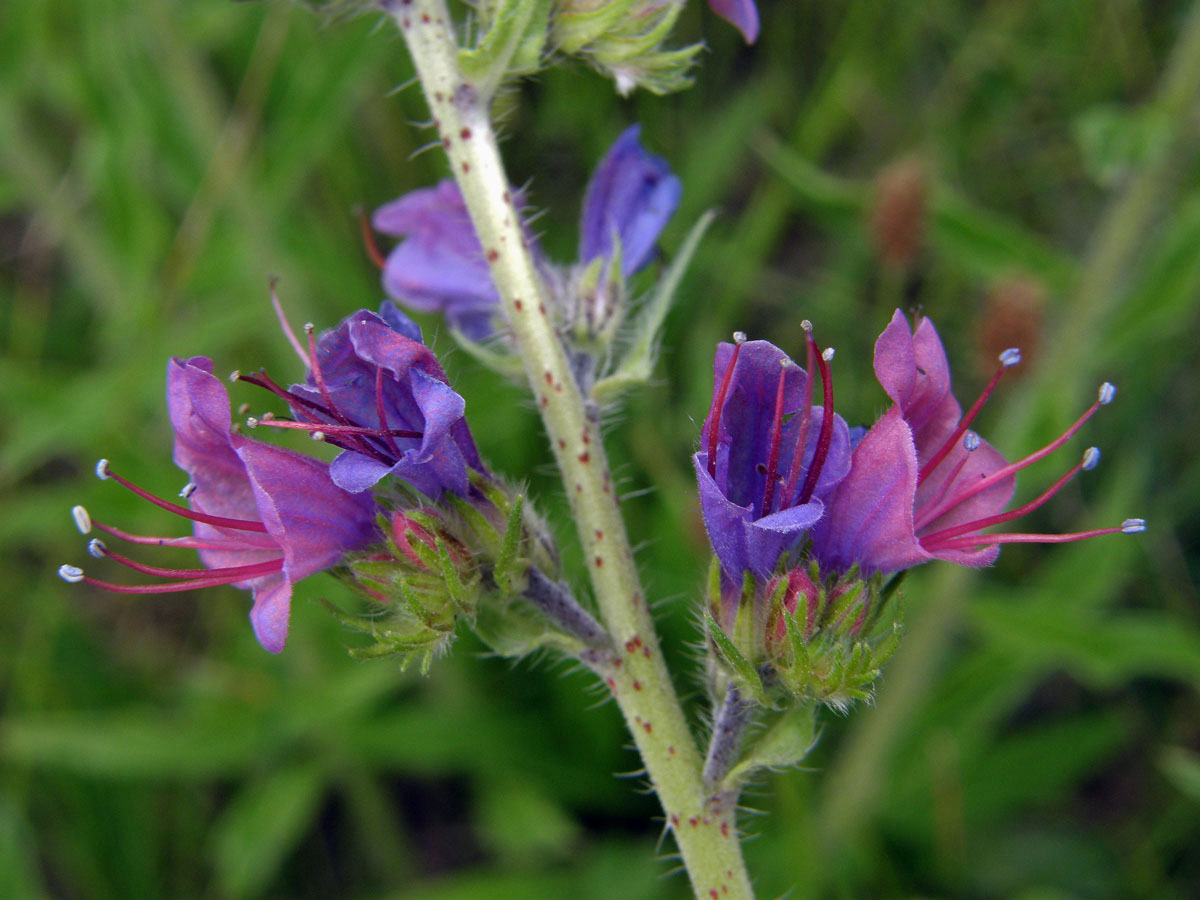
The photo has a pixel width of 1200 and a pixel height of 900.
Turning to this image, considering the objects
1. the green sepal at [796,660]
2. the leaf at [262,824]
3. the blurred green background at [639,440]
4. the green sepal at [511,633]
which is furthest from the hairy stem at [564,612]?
the leaf at [262,824]

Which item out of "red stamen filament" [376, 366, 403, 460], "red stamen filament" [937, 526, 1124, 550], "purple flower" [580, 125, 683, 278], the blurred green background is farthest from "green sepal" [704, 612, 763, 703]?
the blurred green background

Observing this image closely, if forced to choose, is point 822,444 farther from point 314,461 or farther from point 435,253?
point 435,253

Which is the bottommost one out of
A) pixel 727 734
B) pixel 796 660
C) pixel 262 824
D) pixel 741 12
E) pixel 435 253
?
→ pixel 262 824

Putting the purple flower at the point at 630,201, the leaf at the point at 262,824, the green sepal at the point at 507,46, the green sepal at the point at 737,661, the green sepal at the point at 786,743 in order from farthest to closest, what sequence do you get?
1. the leaf at the point at 262,824
2. the purple flower at the point at 630,201
3. the green sepal at the point at 507,46
4. the green sepal at the point at 786,743
5. the green sepal at the point at 737,661

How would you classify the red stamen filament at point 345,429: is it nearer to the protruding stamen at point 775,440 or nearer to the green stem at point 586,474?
the green stem at point 586,474

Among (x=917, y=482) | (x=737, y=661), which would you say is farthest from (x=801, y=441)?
(x=737, y=661)
